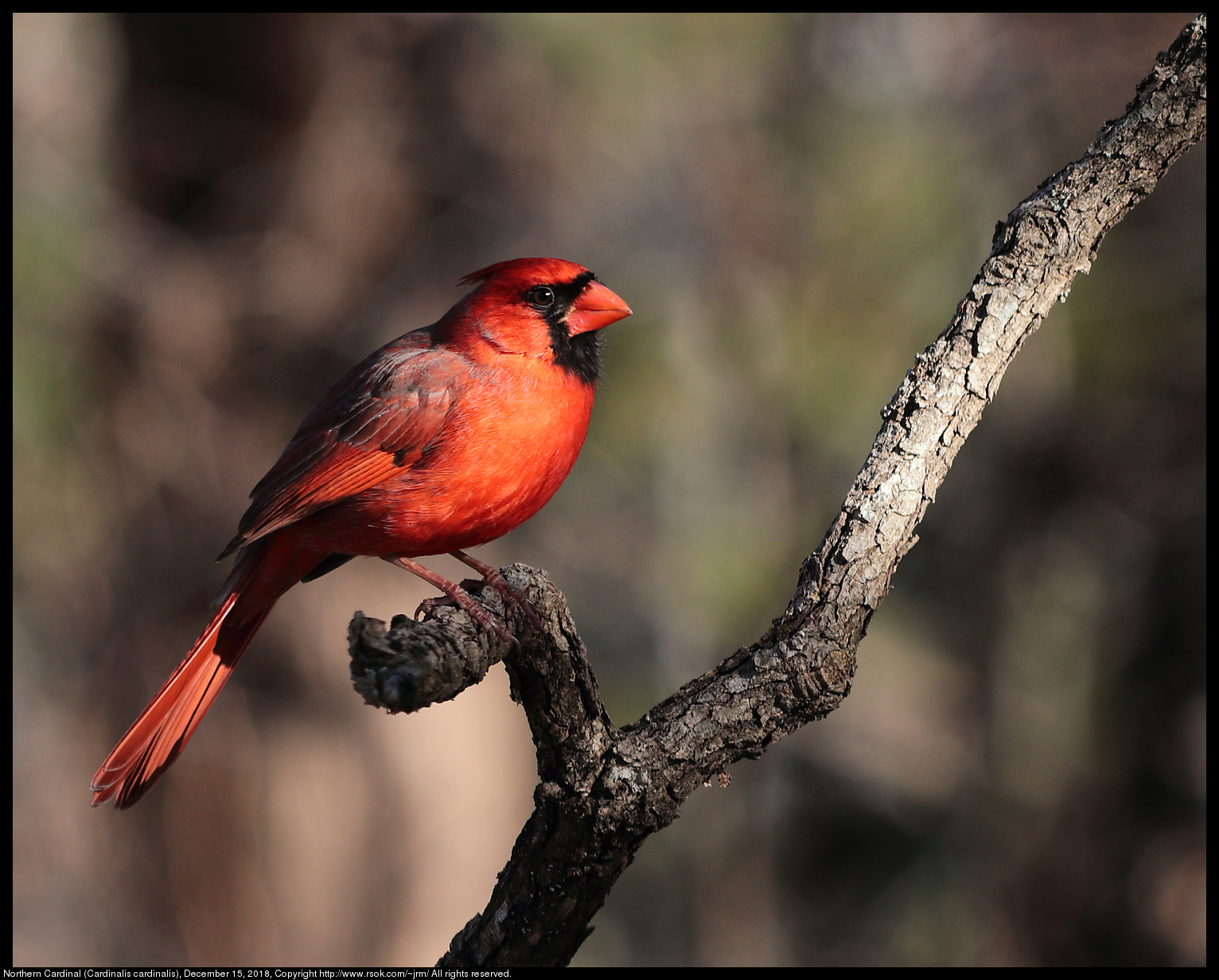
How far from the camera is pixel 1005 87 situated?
22.8 feet

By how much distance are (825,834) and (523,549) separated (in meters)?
2.83

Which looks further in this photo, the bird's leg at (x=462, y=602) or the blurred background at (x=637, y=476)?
the blurred background at (x=637, y=476)

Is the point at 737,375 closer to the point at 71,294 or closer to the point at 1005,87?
the point at 1005,87

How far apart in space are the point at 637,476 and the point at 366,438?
160 inches

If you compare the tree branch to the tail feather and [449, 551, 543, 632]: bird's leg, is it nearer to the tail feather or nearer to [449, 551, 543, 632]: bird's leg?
[449, 551, 543, 632]: bird's leg

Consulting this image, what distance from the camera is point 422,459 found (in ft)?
8.27

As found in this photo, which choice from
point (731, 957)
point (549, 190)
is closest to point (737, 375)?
point (549, 190)

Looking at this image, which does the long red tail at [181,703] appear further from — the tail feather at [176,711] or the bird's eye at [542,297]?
the bird's eye at [542,297]

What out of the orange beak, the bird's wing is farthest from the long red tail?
the orange beak

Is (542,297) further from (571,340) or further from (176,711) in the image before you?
(176,711)

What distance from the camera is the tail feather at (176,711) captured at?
2.60 metres

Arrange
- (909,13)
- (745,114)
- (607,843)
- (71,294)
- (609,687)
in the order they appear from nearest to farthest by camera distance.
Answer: (607,843)
(71,294)
(609,687)
(909,13)
(745,114)

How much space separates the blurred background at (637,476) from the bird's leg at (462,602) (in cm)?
333

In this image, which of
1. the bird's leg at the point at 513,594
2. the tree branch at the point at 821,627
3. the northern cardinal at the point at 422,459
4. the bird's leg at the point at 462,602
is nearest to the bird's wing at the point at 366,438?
the northern cardinal at the point at 422,459
